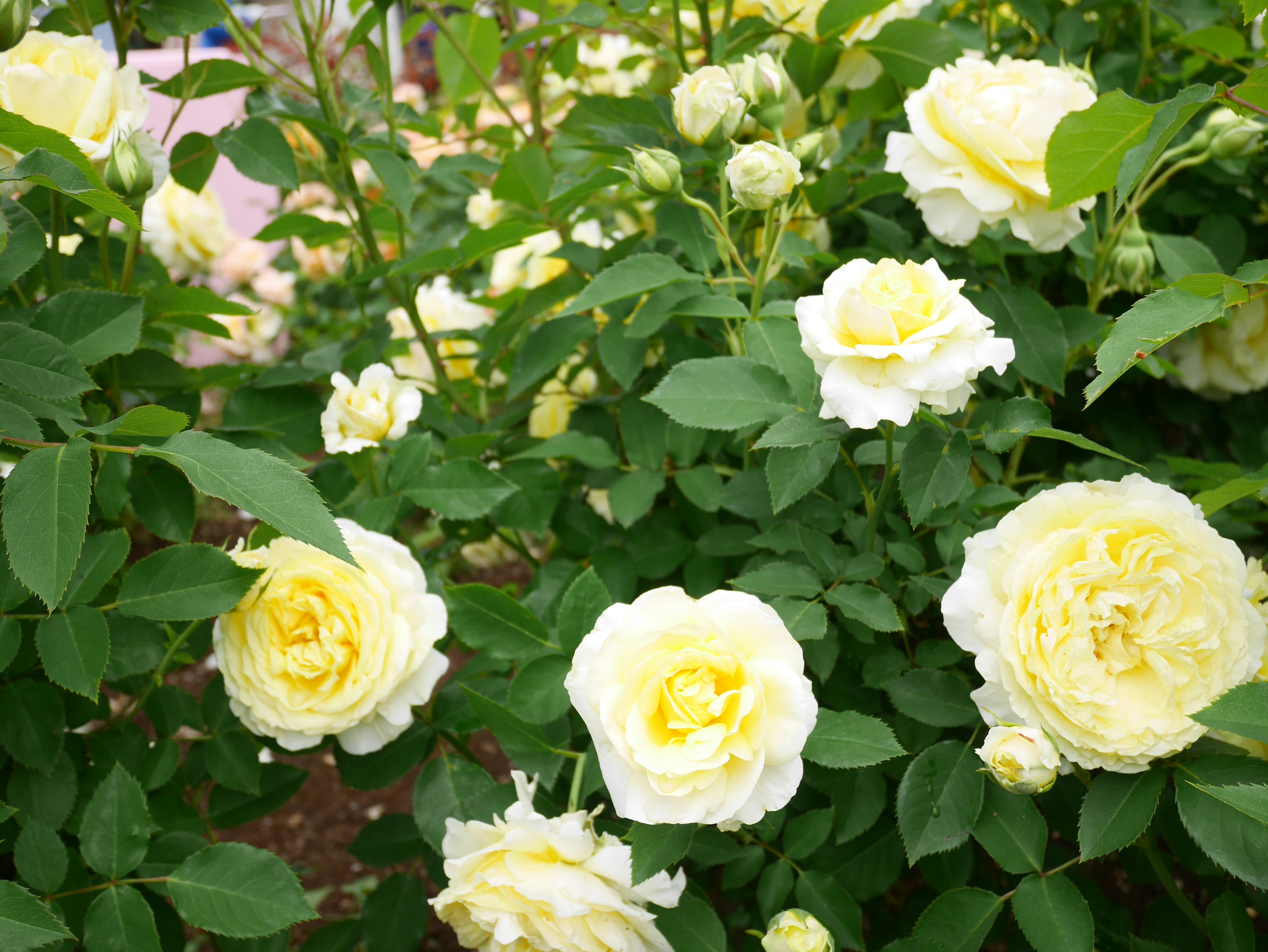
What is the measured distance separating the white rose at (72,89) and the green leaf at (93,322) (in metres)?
0.14

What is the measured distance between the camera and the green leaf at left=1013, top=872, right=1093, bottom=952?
764 mm

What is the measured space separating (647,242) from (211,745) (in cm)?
81

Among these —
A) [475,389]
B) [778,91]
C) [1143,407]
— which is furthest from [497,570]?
[778,91]

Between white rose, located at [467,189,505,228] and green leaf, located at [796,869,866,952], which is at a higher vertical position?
white rose, located at [467,189,505,228]

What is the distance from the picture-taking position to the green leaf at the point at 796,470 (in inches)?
32.4

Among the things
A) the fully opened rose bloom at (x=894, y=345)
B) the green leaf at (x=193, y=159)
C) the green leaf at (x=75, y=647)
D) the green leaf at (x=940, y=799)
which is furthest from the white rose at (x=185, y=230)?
the green leaf at (x=940, y=799)

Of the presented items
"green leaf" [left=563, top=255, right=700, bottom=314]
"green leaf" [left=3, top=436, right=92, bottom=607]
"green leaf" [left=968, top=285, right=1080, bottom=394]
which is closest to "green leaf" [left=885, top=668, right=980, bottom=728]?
"green leaf" [left=968, top=285, right=1080, bottom=394]

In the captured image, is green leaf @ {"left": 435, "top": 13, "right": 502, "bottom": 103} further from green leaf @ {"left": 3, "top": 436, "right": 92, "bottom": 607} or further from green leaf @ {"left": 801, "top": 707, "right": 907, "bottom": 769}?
green leaf @ {"left": 801, "top": 707, "right": 907, "bottom": 769}

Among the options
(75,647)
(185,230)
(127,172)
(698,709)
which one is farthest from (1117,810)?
(185,230)

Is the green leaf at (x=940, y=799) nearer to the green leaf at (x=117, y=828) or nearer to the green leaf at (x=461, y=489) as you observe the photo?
the green leaf at (x=461, y=489)

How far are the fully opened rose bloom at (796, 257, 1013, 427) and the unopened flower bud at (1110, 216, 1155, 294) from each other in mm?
417

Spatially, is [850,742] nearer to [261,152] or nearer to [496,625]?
[496,625]

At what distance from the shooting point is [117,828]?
2.88 feet

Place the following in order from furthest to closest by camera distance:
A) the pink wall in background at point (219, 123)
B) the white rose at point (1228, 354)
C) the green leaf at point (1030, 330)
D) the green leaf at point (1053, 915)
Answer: the pink wall in background at point (219, 123), the white rose at point (1228, 354), the green leaf at point (1030, 330), the green leaf at point (1053, 915)
